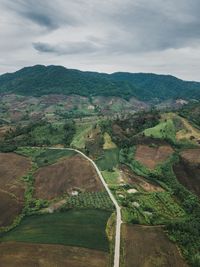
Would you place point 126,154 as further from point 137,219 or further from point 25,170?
point 137,219

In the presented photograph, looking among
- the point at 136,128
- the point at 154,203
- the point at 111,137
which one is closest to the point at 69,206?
the point at 154,203

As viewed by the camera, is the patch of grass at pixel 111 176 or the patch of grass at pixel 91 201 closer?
the patch of grass at pixel 91 201

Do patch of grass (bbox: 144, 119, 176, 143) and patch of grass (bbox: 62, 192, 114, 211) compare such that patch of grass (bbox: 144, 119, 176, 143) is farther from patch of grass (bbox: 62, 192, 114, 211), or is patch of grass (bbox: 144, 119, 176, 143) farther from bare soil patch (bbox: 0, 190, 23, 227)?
bare soil patch (bbox: 0, 190, 23, 227)

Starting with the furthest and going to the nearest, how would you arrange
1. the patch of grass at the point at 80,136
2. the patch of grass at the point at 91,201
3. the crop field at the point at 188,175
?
the patch of grass at the point at 80,136
the crop field at the point at 188,175
the patch of grass at the point at 91,201

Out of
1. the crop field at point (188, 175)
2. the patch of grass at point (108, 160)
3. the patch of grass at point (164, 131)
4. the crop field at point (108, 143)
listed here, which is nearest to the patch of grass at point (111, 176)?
the patch of grass at point (108, 160)

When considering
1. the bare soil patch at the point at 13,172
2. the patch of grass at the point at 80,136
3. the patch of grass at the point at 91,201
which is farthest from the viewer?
the patch of grass at the point at 80,136

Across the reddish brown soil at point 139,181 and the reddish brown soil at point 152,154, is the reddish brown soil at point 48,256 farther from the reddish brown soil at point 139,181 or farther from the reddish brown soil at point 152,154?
the reddish brown soil at point 152,154

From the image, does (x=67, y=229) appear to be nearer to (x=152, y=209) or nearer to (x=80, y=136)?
(x=152, y=209)

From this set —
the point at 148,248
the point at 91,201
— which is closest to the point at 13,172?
the point at 91,201
